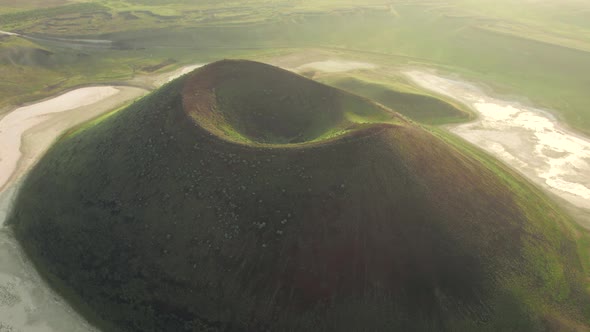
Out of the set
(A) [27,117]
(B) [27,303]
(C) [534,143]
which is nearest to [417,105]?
(C) [534,143]

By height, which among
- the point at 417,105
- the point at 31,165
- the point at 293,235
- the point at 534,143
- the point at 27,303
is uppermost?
the point at 293,235

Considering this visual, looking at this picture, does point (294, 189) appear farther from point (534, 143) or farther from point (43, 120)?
point (43, 120)

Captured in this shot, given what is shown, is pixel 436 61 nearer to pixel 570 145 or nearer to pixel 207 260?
pixel 570 145

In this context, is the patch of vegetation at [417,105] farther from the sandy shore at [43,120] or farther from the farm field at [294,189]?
the sandy shore at [43,120]

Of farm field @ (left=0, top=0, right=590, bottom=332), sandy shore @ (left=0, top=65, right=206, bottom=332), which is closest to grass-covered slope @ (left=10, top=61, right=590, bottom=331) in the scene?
farm field @ (left=0, top=0, right=590, bottom=332)

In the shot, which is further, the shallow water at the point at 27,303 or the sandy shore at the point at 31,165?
the sandy shore at the point at 31,165

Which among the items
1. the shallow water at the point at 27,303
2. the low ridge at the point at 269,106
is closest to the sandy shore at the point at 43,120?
the shallow water at the point at 27,303
